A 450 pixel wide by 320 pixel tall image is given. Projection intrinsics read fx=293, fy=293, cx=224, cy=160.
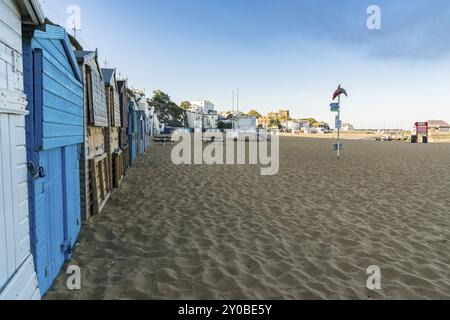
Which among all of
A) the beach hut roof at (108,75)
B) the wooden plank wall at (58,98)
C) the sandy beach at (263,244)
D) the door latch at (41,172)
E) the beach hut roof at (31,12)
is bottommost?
the sandy beach at (263,244)

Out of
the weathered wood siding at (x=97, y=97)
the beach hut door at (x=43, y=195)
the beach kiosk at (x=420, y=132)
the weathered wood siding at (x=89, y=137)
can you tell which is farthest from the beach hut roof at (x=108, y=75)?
the beach kiosk at (x=420, y=132)

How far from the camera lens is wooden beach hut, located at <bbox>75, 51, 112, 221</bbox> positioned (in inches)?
221

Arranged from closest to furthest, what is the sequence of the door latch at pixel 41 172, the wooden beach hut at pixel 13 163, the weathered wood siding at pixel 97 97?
1. the wooden beach hut at pixel 13 163
2. the door latch at pixel 41 172
3. the weathered wood siding at pixel 97 97

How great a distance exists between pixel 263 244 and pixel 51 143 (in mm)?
3548

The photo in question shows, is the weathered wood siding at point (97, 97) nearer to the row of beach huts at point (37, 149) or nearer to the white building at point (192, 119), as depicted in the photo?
the row of beach huts at point (37, 149)

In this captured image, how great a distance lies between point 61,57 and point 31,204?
2.11 metres

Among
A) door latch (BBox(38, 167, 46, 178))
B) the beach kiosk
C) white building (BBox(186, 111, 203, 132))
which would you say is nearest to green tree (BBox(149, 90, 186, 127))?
white building (BBox(186, 111, 203, 132))

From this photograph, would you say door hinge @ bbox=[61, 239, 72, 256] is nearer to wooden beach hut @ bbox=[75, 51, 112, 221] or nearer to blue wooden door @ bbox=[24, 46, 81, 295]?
blue wooden door @ bbox=[24, 46, 81, 295]

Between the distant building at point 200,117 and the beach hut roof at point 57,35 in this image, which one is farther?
the distant building at point 200,117

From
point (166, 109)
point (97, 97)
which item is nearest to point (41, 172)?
point (97, 97)

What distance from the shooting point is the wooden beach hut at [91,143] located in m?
5.61

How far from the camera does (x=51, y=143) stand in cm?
349

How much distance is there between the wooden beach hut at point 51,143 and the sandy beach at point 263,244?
1.39ft
